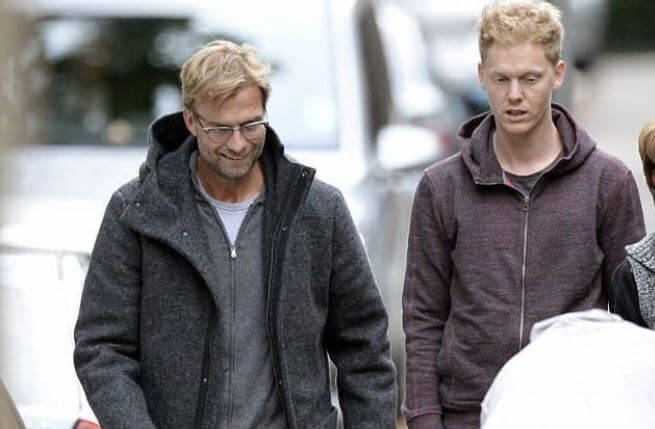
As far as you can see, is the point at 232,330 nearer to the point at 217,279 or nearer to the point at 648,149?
the point at 217,279

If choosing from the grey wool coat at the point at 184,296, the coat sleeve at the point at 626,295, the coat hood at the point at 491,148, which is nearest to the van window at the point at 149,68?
the coat hood at the point at 491,148

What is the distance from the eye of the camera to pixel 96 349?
4477 millimetres

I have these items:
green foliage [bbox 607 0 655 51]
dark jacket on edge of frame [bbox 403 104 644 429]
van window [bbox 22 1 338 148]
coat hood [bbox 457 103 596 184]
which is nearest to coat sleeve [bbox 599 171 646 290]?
dark jacket on edge of frame [bbox 403 104 644 429]

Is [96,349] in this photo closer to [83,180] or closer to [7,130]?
[7,130]

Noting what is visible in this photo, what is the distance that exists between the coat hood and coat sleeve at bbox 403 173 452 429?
Result: 0.14 metres

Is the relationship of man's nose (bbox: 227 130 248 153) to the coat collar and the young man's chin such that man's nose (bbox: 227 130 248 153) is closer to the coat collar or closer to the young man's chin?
the coat collar

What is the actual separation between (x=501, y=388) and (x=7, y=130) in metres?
1.12

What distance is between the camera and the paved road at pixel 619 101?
22.4 meters

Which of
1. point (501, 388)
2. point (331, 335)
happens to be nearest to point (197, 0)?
point (331, 335)

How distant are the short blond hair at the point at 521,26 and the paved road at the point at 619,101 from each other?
991 centimetres

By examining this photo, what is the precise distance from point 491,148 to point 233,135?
28.7 inches

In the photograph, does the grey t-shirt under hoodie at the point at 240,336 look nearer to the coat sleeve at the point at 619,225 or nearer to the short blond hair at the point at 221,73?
the short blond hair at the point at 221,73

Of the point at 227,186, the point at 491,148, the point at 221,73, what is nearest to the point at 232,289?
the point at 227,186

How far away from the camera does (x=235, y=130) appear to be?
4371 mm
